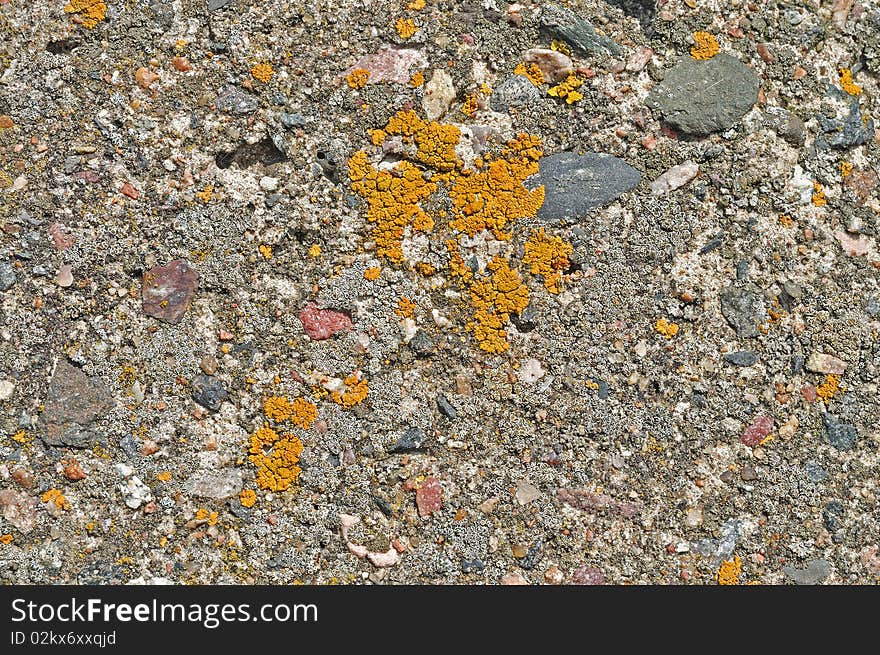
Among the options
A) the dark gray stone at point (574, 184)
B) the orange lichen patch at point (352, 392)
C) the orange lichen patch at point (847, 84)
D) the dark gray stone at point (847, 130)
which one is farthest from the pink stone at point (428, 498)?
the orange lichen patch at point (847, 84)

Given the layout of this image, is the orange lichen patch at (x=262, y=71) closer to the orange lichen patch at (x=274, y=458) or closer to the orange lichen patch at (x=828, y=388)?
the orange lichen patch at (x=274, y=458)

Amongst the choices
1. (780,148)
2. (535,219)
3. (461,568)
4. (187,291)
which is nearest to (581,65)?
(535,219)

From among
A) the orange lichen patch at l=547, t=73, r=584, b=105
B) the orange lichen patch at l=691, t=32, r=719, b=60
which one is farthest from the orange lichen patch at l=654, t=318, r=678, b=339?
the orange lichen patch at l=691, t=32, r=719, b=60

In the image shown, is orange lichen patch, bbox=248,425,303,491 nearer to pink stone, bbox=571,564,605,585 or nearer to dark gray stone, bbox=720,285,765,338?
pink stone, bbox=571,564,605,585

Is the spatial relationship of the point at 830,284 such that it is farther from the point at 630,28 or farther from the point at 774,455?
the point at 630,28

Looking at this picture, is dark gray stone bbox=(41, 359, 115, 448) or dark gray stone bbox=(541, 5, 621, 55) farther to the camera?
dark gray stone bbox=(541, 5, 621, 55)

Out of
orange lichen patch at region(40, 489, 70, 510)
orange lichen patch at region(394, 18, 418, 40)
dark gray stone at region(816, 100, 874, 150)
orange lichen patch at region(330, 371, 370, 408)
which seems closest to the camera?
orange lichen patch at region(40, 489, 70, 510)

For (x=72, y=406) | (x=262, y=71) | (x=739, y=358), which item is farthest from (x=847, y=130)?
(x=72, y=406)

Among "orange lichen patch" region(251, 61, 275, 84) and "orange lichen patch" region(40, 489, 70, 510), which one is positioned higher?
"orange lichen patch" region(251, 61, 275, 84)
